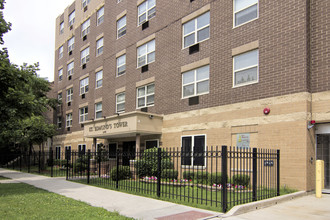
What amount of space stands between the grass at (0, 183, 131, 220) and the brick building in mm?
7658

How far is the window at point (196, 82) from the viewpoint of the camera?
54.2 ft

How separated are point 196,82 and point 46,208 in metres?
10.6

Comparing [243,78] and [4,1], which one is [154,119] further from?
[4,1]

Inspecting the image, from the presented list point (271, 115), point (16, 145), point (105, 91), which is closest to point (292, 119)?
point (271, 115)

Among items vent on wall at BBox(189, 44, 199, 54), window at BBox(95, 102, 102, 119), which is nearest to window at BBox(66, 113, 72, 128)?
window at BBox(95, 102, 102, 119)

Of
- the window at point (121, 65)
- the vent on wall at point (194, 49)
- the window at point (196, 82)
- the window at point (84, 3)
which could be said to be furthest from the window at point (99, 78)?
the vent on wall at point (194, 49)

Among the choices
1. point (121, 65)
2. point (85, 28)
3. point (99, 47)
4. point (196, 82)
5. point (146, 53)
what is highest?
point (85, 28)

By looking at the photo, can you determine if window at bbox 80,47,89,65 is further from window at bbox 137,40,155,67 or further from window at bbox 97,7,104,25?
window at bbox 137,40,155,67

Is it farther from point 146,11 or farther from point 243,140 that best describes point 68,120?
point 243,140

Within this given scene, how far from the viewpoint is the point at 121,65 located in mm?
23828

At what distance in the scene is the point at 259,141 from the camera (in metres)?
13.3

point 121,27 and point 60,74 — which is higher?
point 121,27

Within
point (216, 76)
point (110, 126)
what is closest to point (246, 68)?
point (216, 76)

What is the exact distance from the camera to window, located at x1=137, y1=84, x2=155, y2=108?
20219 mm
